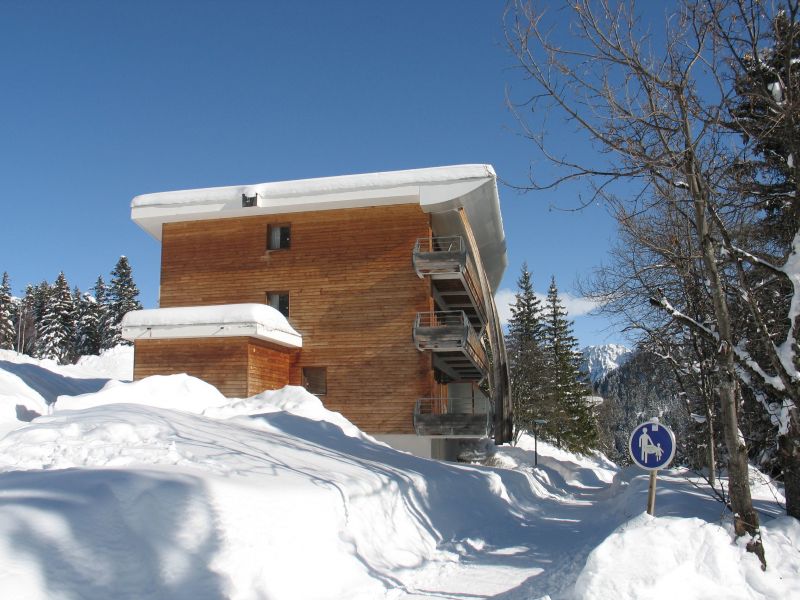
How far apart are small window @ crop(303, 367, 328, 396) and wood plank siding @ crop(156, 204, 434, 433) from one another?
34cm

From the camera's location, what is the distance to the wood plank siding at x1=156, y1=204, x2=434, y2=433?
24672 millimetres

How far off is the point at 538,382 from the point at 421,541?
132 ft

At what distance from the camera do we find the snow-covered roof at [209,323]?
22688 millimetres

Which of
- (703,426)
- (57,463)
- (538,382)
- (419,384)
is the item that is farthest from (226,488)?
(538,382)

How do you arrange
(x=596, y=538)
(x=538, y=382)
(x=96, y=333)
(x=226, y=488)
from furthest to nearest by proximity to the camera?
1. (x=96, y=333)
2. (x=538, y=382)
3. (x=596, y=538)
4. (x=226, y=488)

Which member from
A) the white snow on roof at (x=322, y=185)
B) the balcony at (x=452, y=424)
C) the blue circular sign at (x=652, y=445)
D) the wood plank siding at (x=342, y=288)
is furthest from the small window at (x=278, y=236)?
the blue circular sign at (x=652, y=445)

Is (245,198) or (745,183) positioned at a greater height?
(245,198)

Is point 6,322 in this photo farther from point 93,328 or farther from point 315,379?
point 315,379

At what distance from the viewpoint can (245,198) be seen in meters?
26.2

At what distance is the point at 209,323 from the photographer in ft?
75.6

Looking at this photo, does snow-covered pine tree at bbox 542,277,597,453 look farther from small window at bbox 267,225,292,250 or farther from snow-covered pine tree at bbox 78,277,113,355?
snow-covered pine tree at bbox 78,277,113,355

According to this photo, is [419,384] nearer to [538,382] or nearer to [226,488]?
[226,488]

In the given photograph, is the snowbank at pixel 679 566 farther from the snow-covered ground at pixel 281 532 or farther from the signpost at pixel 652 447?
the signpost at pixel 652 447

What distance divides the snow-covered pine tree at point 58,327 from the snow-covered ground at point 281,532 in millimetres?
58377
